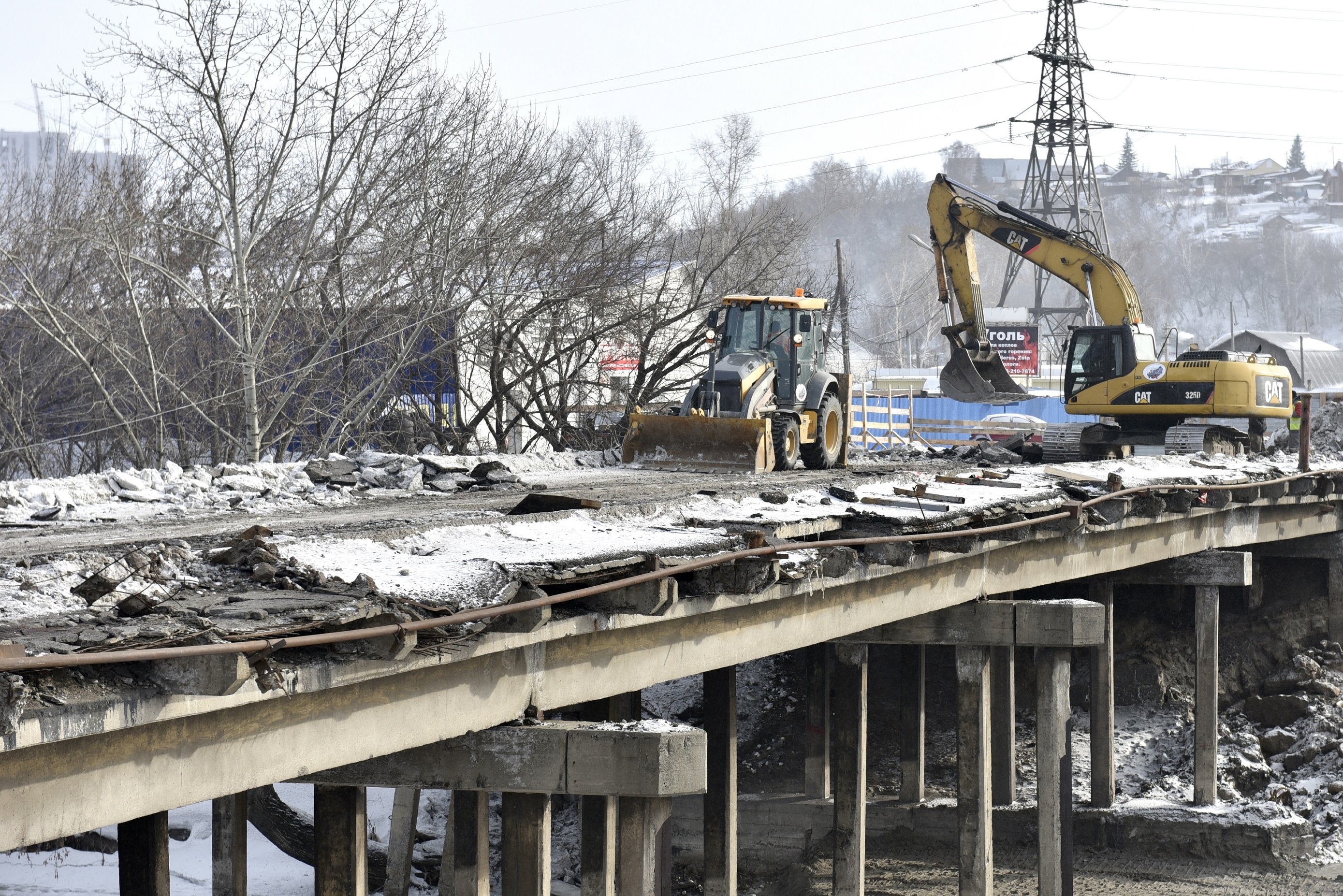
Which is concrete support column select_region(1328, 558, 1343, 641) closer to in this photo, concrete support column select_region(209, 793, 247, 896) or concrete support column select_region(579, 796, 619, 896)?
concrete support column select_region(579, 796, 619, 896)

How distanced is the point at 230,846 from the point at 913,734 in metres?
7.72

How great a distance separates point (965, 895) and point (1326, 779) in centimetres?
724

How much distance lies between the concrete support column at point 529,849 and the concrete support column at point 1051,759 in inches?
239

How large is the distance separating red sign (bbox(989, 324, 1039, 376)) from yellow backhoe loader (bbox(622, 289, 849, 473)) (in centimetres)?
4536

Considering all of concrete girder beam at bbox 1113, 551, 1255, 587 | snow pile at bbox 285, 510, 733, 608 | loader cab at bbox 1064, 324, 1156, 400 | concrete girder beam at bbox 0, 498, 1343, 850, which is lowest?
concrete girder beam at bbox 1113, 551, 1255, 587

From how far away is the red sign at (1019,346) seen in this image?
6059 cm

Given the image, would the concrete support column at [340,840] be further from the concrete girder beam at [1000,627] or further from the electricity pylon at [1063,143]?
the electricity pylon at [1063,143]

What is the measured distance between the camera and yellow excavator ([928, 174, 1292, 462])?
1941 cm

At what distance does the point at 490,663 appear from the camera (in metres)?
5.93

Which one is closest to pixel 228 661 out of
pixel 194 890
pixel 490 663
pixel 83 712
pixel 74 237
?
pixel 83 712

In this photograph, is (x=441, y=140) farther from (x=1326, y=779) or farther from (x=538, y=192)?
(x=1326, y=779)

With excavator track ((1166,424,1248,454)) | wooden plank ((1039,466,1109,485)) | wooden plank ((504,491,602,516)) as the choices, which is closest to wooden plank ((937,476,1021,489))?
wooden plank ((1039,466,1109,485))

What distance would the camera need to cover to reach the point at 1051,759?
36.2 ft

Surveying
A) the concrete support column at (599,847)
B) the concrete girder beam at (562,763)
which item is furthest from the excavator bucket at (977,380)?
the concrete girder beam at (562,763)
